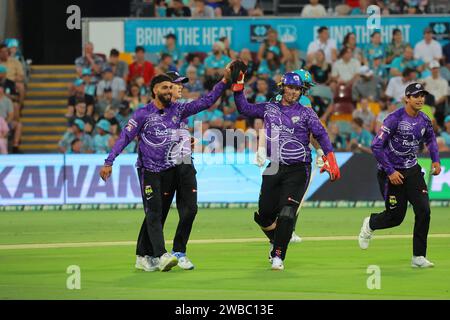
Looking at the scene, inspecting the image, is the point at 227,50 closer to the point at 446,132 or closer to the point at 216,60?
the point at 216,60

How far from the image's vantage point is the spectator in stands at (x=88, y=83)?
28087 mm

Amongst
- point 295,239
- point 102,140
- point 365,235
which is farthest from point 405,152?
point 102,140

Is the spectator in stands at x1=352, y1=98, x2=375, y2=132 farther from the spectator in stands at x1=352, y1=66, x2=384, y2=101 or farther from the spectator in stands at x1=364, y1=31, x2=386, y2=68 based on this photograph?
the spectator in stands at x1=364, y1=31, x2=386, y2=68

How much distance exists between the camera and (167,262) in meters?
14.1

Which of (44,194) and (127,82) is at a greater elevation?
(127,82)

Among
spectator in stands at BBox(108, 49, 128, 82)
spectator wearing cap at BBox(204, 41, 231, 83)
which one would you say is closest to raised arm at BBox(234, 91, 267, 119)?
spectator wearing cap at BBox(204, 41, 231, 83)

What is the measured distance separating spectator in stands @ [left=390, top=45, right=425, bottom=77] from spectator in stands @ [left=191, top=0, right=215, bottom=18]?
4989mm

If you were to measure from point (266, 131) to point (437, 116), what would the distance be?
14325 mm

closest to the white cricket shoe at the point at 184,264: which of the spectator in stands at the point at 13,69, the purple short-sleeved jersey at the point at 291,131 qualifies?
the purple short-sleeved jersey at the point at 291,131

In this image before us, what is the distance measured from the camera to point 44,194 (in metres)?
24.8

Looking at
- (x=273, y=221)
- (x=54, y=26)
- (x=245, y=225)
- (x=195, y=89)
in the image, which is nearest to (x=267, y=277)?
(x=273, y=221)

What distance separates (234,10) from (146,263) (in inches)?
639

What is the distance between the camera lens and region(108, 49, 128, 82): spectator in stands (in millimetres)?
28397
